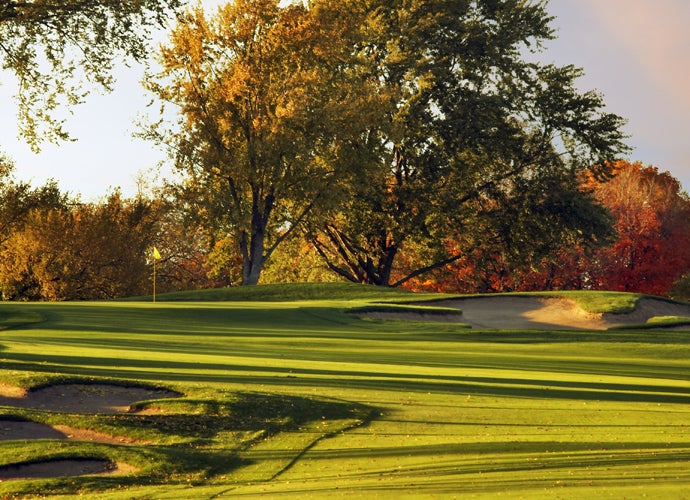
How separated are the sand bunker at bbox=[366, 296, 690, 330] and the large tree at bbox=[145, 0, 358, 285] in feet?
44.4

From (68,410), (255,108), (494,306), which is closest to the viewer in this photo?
(68,410)

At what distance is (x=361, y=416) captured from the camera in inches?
562

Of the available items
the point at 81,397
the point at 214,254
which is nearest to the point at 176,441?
the point at 81,397

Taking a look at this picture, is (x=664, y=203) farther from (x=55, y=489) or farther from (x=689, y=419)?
(x=55, y=489)

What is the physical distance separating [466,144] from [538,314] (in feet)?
57.3

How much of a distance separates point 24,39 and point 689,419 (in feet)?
78.2

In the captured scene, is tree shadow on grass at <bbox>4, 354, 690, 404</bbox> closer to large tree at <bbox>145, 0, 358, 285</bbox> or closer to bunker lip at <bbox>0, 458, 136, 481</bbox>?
bunker lip at <bbox>0, 458, 136, 481</bbox>

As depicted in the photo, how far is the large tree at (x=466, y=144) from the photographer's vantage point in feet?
177

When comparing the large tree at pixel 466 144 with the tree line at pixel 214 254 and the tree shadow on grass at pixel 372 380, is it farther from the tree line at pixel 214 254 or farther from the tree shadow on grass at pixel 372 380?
the tree shadow on grass at pixel 372 380

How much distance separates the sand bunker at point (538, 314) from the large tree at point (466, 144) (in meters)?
14.1

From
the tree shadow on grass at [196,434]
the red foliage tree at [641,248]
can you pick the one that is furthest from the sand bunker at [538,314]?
the red foliage tree at [641,248]

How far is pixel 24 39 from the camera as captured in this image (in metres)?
30.4

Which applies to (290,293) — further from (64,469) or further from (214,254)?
(64,469)

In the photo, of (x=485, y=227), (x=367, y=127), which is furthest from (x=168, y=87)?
(x=485, y=227)
